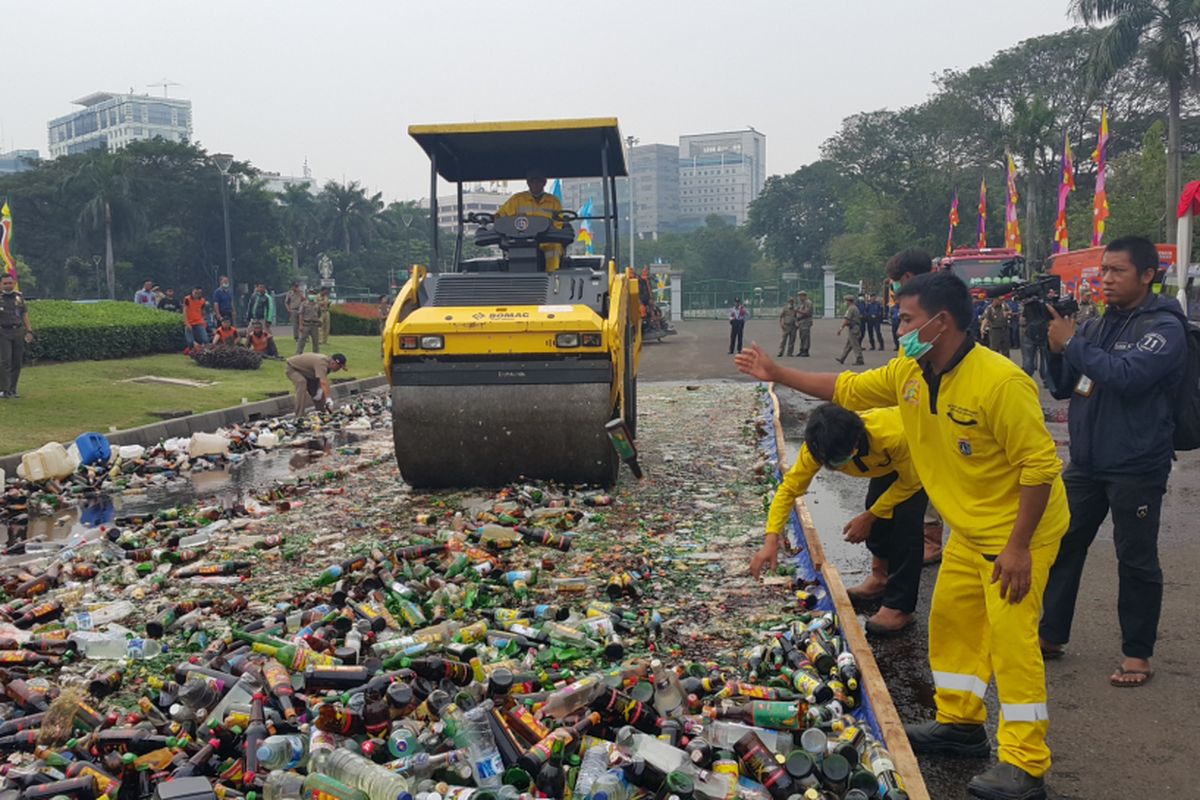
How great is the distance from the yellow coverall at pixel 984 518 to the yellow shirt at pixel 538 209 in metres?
5.68

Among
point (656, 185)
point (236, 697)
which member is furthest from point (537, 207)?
point (656, 185)

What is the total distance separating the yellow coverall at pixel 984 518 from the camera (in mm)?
3359

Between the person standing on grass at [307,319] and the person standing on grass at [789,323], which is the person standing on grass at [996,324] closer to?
the person standing on grass at [789,323]

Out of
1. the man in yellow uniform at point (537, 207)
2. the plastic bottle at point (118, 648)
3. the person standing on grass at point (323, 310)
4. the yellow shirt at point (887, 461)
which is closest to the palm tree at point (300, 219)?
the person standing on grass at point (323, 310)

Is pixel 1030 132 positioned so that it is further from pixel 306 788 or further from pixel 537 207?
pixel 306 788

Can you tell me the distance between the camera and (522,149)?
9.48 meters

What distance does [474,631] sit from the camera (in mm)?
4484

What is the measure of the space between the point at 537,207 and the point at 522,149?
1.87 ft

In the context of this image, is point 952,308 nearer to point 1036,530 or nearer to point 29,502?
point 1036,530


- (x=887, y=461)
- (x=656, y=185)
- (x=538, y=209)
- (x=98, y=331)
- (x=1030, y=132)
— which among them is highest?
(x=656, y=185)

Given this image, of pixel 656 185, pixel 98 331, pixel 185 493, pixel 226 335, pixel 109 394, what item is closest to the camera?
pixel 185 493

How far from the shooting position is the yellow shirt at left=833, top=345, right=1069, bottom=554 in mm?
3330

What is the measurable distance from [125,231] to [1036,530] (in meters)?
57.3

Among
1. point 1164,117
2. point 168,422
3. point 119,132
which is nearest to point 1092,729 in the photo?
point 168,422
